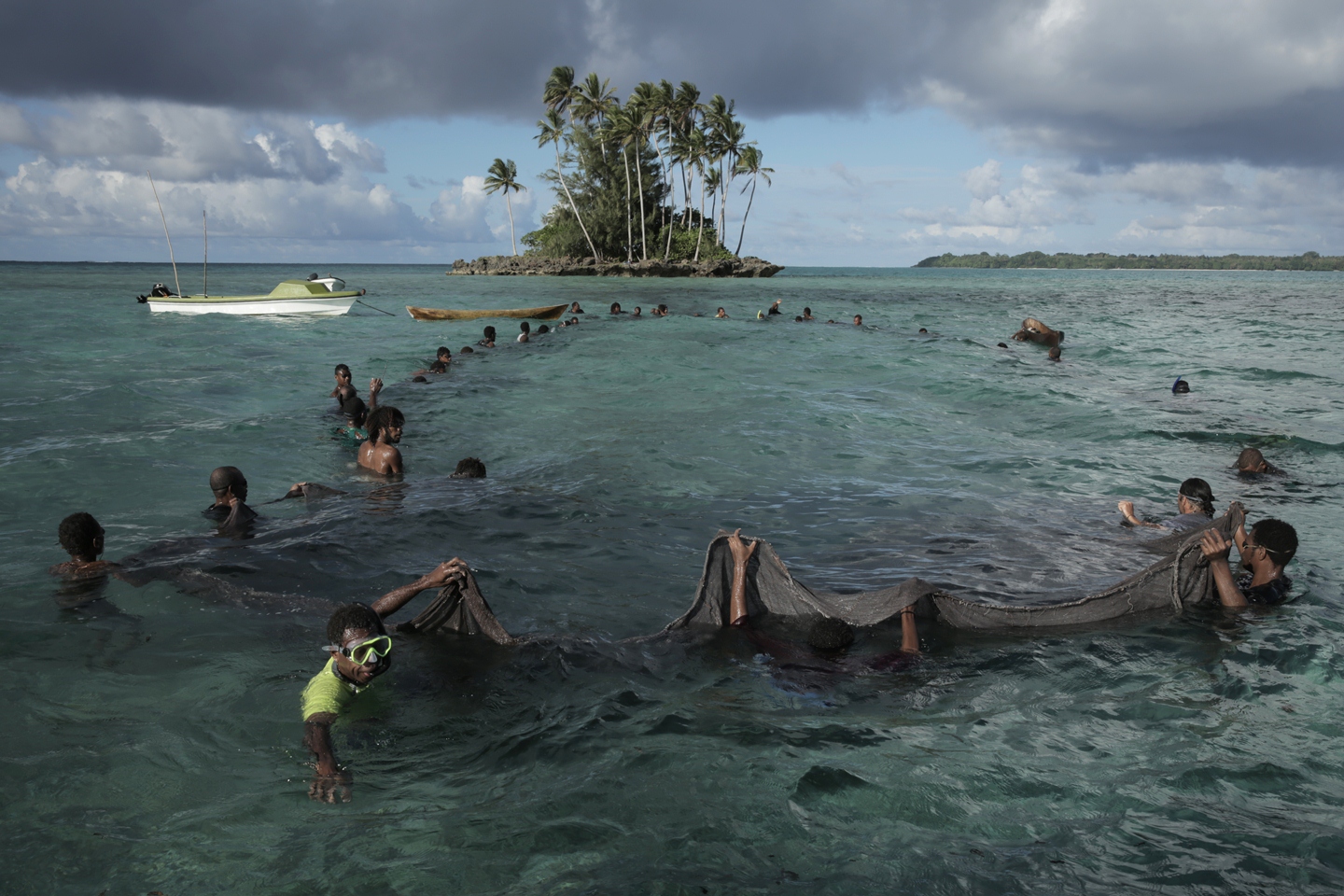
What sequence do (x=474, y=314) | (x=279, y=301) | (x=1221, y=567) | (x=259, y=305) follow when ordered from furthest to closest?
(x=474, y=314) < (x=279, y=301) < (x=259, y=305) < (x=1221, y=567)

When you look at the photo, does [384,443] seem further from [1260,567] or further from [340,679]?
[1260,567]

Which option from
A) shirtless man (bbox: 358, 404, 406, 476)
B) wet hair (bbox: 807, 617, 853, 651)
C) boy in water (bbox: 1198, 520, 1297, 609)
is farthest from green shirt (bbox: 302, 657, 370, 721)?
boy in water (bbox: 1198, 520, 1297, 609)

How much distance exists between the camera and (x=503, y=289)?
6122 centimetres

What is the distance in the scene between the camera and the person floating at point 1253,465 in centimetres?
1208

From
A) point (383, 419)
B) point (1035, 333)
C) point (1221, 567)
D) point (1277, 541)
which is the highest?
point (1035, 333)

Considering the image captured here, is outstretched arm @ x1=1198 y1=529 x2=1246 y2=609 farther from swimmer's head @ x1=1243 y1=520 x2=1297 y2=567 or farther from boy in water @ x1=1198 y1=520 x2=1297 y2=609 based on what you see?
swimmer's head @ x1=1243 y1=520 x2=1297 y2=567

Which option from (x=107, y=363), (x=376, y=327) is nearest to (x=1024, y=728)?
(x=107, y=363)

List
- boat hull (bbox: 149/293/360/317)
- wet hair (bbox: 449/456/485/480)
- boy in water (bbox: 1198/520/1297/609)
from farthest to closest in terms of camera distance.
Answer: boat hull (bbox: 149/293/360/317), wet hair (bbox: 449/456/485/480), boy in water (bbox: 1198/520/1297/609)

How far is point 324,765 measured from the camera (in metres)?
4.70

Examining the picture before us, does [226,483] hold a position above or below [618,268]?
below

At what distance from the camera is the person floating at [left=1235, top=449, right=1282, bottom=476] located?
12.1m

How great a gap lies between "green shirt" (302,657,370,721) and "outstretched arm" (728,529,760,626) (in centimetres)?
274

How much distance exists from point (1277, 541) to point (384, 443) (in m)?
10.2

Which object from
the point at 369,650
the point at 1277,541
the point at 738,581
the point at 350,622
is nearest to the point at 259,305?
the point at 738,581
